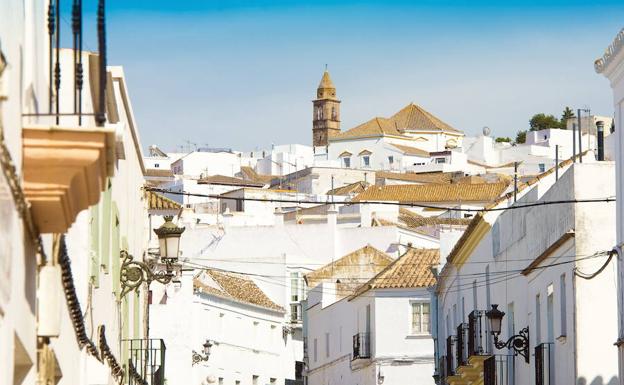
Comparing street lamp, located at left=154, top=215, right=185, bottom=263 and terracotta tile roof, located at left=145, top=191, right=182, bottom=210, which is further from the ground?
terracotta tile roof, located at left=145, top=191, right=182, bottom=210

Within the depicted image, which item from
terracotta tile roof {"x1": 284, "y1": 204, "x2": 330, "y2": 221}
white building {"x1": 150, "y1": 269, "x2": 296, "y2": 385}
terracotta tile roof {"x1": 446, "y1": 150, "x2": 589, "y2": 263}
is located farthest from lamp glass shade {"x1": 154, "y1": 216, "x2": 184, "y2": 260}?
terracotta tile roof {"x1": 284, "y1": 204, "x2": 330, "y2": 221}

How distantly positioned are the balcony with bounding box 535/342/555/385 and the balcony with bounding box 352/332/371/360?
2566cm

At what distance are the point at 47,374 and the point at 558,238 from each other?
57.4ft

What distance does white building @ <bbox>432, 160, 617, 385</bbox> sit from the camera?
24844 millimetres

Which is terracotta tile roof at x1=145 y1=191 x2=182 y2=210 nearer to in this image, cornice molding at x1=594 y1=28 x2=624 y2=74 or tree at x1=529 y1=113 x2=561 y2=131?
cornice molding at x1=594 y1=28 x2=624 y2=74

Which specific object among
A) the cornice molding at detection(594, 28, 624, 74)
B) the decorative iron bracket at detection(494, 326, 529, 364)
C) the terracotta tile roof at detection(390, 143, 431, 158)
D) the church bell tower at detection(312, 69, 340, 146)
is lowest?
the decorative iron bracket at detection(494, 326, 529, 364)

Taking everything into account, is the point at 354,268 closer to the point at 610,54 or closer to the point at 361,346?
the point at 361,346

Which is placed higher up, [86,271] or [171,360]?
[86,271]

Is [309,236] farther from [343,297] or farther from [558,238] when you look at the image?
[558,238]

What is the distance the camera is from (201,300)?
5500 cm

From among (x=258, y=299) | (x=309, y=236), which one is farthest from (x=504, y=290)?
(x=309, y=236)

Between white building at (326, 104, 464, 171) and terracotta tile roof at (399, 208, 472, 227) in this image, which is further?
white building at (326, 104, 464, 171)

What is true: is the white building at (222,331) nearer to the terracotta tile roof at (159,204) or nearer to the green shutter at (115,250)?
the terracotta tile roof at (159,204)

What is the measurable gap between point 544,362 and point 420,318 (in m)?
24.9
